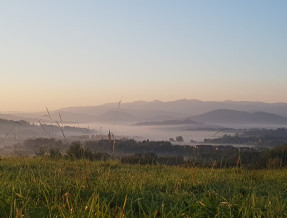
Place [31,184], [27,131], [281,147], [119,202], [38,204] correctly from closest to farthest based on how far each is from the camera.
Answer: [38,204] < [119,202] < [31,184] < [27,131] < [281,147]

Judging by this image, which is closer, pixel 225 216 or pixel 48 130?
pixel 225 216

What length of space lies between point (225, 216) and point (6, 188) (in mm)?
3029

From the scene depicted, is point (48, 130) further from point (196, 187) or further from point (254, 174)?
point (254, 174)

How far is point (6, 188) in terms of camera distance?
194 inches

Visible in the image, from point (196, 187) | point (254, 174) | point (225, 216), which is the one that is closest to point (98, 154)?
point (254, 174)

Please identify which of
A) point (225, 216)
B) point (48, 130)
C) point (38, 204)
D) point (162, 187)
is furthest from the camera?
point (48, 130)

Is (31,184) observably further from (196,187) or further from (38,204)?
(196,187)

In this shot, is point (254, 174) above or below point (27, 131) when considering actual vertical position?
below

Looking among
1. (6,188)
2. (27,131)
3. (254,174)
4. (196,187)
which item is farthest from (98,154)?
(6,188)

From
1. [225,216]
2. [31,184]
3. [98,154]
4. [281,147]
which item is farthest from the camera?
[281,147]

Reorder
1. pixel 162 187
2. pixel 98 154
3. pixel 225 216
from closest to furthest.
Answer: pixel 225 216, pixel 162 187, pixel 98 154

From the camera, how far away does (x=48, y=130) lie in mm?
9344

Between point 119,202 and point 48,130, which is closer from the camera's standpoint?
point 119,202

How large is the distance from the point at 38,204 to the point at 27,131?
660cm
